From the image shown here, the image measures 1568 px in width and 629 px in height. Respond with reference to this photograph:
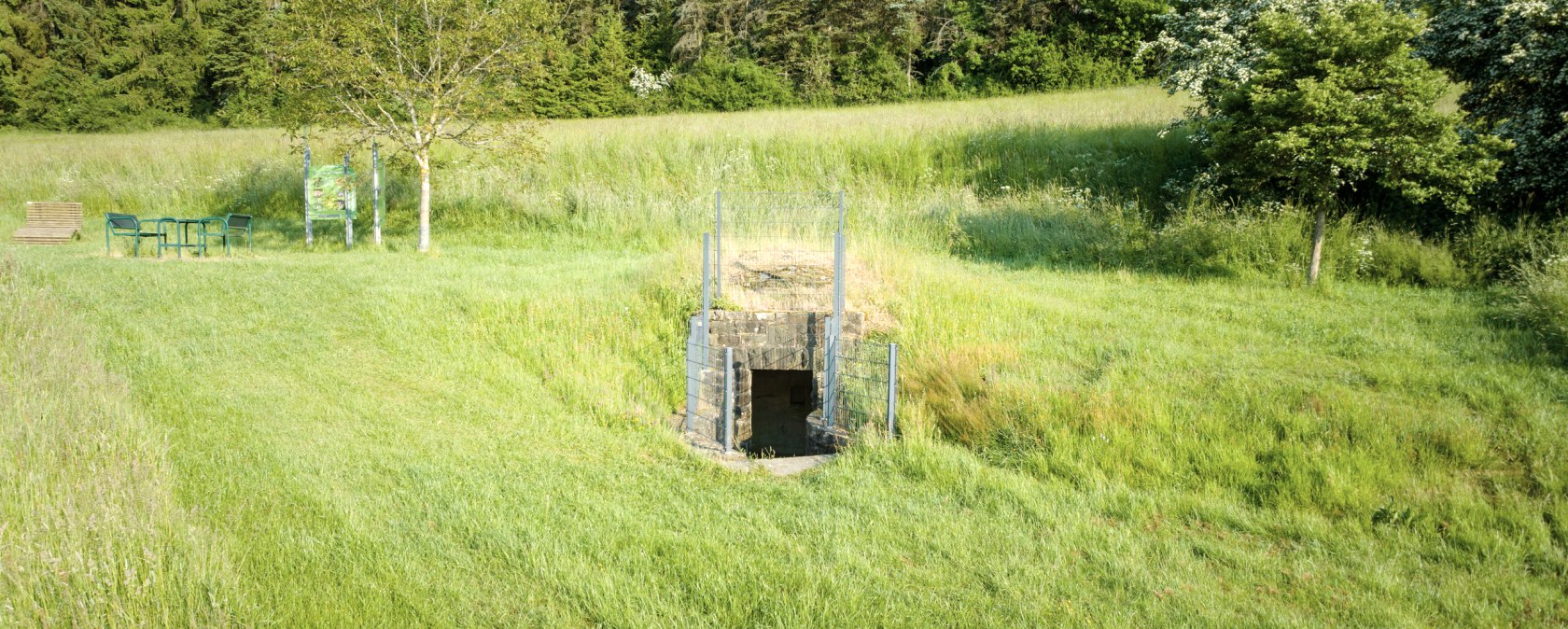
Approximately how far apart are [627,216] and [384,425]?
11.2m

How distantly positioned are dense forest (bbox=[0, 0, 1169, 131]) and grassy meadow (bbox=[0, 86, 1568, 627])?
24.5 metres

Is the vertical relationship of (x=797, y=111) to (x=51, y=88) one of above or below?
below

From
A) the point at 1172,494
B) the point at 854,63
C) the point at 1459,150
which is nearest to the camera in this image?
the point at 1172,494

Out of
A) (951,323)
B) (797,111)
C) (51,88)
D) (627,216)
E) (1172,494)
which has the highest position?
(51,88)

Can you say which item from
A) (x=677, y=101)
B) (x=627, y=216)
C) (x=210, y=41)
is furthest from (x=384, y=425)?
(x=210, y=41)

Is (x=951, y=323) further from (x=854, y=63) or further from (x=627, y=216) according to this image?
(x=854, y=63)

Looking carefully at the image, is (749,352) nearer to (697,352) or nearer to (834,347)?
(697,352)

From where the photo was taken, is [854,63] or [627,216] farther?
[854,63]

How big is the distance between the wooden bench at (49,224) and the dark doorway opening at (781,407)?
13685mm

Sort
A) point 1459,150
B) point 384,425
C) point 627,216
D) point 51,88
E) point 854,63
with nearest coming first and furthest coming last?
point 384,425
point 1459,150
point 627,216
point 854,63
point 51,88

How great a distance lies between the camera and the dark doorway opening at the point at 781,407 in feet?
46.3

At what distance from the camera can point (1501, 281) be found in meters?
10.8

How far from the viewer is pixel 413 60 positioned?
605 inches

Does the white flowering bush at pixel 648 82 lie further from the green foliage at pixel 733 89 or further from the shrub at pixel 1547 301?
the shrub at pixel 1547 301
